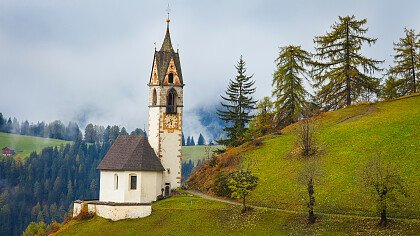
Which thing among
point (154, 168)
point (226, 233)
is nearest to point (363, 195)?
point (226, 233)

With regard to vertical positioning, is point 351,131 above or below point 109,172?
above

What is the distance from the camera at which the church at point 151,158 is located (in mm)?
63750

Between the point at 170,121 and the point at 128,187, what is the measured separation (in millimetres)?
13415

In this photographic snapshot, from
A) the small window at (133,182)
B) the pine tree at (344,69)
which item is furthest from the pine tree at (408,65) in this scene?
the small window at (133,182)

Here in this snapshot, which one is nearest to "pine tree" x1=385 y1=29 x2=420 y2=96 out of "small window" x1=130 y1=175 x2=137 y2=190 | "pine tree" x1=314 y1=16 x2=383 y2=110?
"pine tree" x1=314 y1=16 x2=383 y2=110

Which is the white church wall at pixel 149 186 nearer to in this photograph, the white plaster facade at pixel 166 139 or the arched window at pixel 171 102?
the white plaster facade at pixel 166 139

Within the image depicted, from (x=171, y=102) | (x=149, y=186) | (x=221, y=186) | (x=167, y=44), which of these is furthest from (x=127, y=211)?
(x=167, y=44)

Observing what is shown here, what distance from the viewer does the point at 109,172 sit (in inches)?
2704

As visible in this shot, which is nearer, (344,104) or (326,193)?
(326,193)

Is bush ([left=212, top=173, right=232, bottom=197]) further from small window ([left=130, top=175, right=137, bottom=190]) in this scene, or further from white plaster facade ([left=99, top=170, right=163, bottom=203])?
small window ([left=130, top=175, right=137, bottom=190])

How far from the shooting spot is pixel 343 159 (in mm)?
63812

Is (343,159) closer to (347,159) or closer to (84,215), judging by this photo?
(347,159)

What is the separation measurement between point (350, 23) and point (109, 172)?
48.0 m

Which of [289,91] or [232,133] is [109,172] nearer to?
[232,133]
